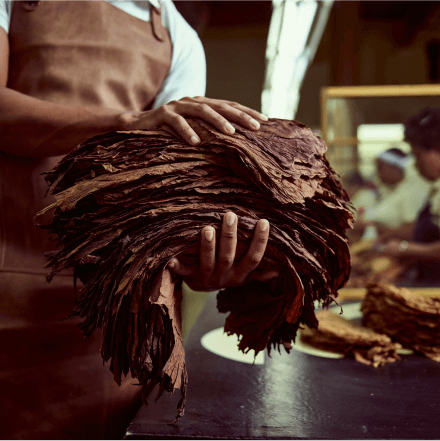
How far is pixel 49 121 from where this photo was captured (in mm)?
715

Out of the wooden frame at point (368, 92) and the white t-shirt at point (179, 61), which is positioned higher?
the wooden frame at point (368, 92)

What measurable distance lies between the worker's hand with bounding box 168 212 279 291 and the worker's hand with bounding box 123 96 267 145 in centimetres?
13

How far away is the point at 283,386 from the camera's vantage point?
792 millimetres

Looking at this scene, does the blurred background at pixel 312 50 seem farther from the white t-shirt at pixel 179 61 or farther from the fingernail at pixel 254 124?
the fingernail at pixel 254 124

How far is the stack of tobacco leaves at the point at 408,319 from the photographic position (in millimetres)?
951

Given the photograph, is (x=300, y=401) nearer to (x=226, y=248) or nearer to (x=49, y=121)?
(x=226, y=248)

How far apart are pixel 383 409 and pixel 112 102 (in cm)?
75

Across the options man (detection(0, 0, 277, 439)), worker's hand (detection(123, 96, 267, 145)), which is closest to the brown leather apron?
man (detection(0, 0, 277, 439))

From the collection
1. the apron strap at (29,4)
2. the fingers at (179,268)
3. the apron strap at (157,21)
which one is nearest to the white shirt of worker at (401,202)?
the apron strap at (157,21)

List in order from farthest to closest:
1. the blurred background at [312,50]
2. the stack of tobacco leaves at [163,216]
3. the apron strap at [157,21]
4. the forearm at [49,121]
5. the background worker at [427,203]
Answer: the blurred background at [312,50] → the background worker at [427,203] → the apron strap at [157,21] → the forearm at [49,121] → the stack of tobacco leaves at [163,216]

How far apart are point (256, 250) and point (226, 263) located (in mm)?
56

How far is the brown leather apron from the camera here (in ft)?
2.75

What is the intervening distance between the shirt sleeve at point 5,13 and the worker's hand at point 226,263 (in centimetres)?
56

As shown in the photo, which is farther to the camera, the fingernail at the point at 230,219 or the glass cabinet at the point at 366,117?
the glass cabinet at the point at 366,117
